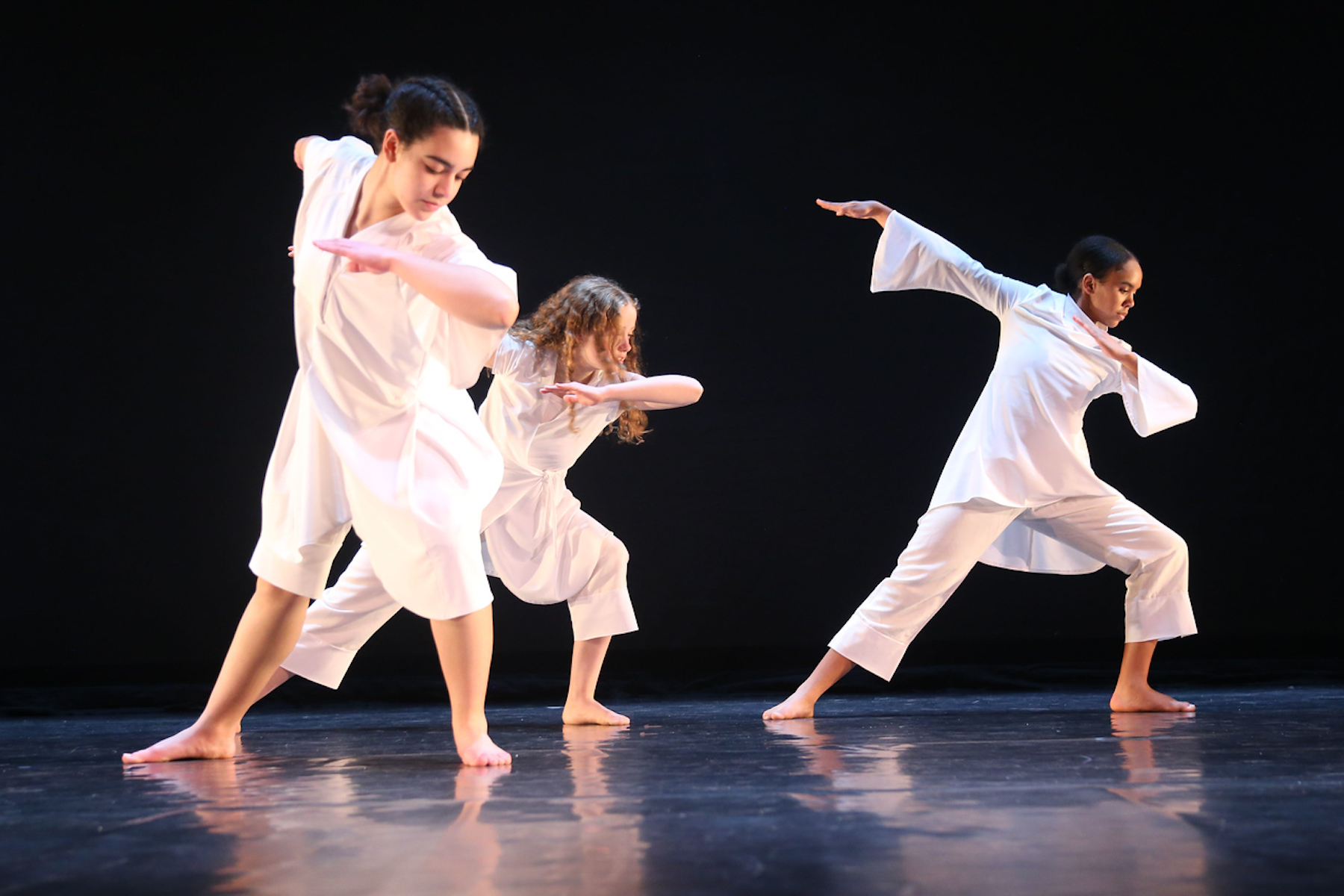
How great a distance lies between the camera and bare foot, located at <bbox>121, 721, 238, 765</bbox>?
1763 millimetres

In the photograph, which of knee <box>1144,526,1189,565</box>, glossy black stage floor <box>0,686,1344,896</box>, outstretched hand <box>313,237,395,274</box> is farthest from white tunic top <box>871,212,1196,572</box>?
outstretched hand <box>313,237,395,274</box>

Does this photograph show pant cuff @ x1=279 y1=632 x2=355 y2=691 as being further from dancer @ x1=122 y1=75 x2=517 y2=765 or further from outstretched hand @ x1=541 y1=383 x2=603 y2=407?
outstretched hand @ x1=541 y1=383 x2=603 y2=407

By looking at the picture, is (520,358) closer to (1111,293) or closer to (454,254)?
(454,254)

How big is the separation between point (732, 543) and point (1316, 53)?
2.71 m

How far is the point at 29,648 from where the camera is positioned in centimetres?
345

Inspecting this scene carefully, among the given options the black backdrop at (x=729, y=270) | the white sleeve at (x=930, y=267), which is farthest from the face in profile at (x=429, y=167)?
the black backdrop at (x=729, y=270)

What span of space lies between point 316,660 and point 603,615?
2.23 ft

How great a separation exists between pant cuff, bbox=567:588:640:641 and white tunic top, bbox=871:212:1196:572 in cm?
79

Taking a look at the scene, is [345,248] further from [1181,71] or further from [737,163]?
[1181,71]

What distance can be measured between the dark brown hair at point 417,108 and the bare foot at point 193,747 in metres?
0.98

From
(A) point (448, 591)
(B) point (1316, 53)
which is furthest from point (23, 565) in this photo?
(B) point (1316, 53)

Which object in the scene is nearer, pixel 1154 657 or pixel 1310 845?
pixel 1310 845

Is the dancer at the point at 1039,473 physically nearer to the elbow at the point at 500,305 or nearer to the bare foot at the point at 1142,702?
the bare foot at the point at 1142,702

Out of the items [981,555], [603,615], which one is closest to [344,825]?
[603,615]
